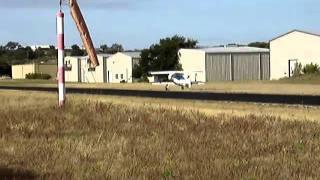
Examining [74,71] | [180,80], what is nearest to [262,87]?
[180,80]

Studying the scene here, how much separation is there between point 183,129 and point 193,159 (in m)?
3.01

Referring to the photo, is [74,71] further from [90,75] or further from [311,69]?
[311,69]

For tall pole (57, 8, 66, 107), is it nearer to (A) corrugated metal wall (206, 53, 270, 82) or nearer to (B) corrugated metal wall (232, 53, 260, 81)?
(A) corrugated metal wall (206, 53, 270, 82)

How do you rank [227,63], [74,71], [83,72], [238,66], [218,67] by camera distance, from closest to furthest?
[218,67], [227,63], [238,66], [83,72], [74,71]

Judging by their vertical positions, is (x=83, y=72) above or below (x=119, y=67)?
below

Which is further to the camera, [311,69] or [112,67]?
[112,67]

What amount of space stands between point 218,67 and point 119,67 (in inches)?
1235

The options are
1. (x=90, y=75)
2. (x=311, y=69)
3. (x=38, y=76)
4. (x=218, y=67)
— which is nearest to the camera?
(x=311, y=69)

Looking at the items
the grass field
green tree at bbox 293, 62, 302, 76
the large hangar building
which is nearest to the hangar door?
the large hangar building

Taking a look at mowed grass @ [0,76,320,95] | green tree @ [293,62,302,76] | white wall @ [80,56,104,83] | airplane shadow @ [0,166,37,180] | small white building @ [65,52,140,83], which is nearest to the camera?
airplane shadow @ [0,166,37,180]

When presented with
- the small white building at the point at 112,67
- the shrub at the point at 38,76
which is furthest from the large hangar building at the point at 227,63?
the shrub at the point at 38,76

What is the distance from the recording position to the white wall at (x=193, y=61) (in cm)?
12668

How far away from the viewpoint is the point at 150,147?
9234mm

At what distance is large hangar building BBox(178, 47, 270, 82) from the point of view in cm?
12812
